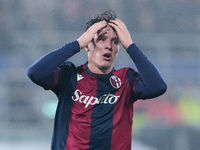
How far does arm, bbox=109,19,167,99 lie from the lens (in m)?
1.97

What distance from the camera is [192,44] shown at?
688 cm

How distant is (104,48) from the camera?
6.81 feet

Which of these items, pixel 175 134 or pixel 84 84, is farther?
pixel 175 134

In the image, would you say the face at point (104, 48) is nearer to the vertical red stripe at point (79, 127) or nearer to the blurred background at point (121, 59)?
the vertical red stripe at point (79, 127)

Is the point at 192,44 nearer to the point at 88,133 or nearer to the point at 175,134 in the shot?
the point at 175,134

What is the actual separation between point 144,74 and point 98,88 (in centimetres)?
27

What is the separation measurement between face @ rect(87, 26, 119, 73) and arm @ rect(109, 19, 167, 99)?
59mm

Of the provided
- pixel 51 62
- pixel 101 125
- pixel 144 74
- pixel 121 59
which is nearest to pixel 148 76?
pixel 144 74

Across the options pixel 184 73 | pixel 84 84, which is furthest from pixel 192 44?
pixel 84 84

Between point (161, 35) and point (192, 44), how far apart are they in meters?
0.91

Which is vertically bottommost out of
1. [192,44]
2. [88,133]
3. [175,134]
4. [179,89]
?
[88,133]

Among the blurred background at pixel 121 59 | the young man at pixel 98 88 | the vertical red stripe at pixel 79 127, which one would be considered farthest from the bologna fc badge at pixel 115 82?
the blurred background at pixel 121 59

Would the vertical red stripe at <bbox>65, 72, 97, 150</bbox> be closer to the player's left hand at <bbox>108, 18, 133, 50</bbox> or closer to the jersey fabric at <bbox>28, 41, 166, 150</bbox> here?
the jersey fabric at <bbox>28, 41, 166, 150</bbox>

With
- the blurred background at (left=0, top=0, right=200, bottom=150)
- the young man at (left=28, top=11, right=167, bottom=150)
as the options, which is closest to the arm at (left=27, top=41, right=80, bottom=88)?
the young man at (left=28, top=11, right=167, bottom=150)
